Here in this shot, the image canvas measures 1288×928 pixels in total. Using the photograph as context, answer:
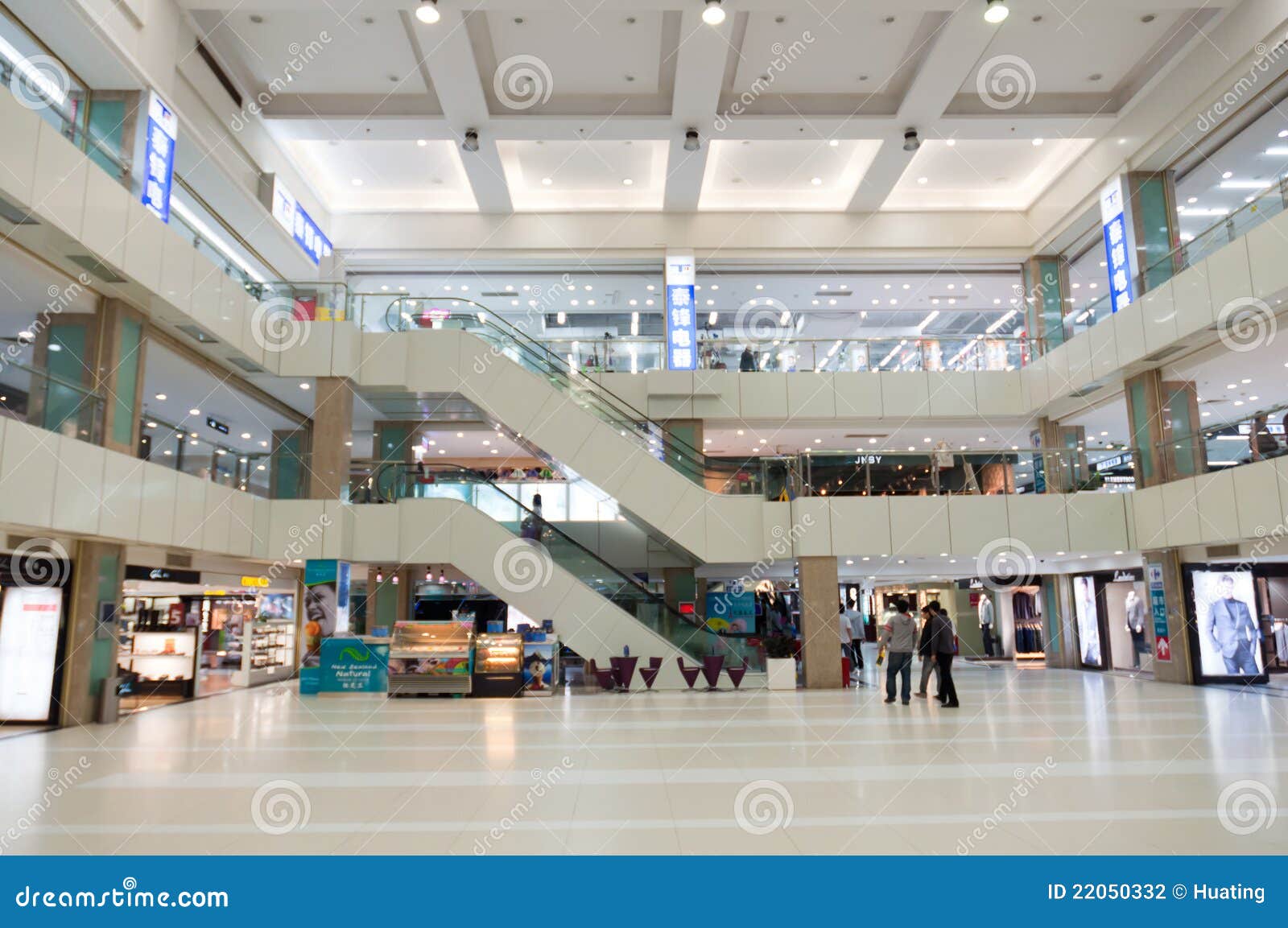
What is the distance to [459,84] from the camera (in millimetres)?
16438

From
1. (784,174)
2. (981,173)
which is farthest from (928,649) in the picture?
(981,173)

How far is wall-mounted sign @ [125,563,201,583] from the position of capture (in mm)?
14047

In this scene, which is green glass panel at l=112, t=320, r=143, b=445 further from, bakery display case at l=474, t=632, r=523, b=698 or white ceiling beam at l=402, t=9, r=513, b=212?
white ceiling beam at l=402, t=9, r=513, b=212

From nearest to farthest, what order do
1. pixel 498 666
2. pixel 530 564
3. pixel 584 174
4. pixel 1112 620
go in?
pixel 498 666, pixel 530 564, pixel 1112 620, pixel 584 174

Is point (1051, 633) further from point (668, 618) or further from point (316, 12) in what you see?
point (316, 12)

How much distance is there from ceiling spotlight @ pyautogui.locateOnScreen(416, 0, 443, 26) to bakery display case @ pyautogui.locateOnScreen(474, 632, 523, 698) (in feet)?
35.2

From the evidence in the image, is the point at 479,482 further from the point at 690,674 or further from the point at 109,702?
the point at 109,702

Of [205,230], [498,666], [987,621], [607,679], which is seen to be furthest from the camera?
[987,621]

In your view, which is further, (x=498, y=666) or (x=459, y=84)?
(x=459, y=84)

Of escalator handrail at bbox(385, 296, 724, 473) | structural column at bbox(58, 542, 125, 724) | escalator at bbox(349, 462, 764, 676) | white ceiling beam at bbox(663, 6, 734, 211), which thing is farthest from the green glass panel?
white ceiling beam at bbox(663, 6, 734, 211)

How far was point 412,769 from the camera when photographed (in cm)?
768

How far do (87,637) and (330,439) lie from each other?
6214 mm

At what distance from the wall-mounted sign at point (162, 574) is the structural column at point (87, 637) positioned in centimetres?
151

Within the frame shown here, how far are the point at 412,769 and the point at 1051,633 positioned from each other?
18.5m
